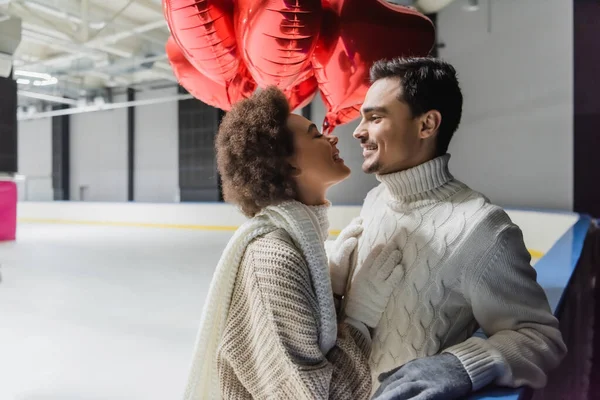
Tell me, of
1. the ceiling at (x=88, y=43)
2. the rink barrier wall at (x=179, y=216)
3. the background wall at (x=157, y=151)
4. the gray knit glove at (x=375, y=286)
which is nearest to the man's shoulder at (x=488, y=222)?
the gray knit glove at (x=375, y=286)

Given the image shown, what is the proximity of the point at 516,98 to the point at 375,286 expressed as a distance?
20.7ft

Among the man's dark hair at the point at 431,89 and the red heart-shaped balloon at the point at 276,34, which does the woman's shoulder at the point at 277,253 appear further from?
the red heart-shaped balloon at the point at 276,34

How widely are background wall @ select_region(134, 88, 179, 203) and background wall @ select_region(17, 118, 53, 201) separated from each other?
3338mm

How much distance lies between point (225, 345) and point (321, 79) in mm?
1021

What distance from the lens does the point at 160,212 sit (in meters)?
8.57

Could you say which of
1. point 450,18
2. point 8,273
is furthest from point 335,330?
point 450,18

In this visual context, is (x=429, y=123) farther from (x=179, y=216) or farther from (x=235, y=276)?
(x=179, y=216)

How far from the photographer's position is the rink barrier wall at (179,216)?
460 cm

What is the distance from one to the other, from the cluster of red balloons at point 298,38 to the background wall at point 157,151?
31.1 feet

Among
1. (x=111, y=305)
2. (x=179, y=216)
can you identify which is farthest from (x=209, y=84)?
(x=179, y=216)

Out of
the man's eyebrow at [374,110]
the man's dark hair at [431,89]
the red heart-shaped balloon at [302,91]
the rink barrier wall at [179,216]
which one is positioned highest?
the red heart-shaped balloon at [302,91]

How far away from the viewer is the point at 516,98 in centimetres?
629

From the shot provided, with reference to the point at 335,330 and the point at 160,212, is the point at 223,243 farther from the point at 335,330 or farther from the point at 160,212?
the point at 335,330

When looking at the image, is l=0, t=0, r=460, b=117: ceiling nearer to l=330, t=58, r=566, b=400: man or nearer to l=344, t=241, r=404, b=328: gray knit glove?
l=330, t=58, r=566, b=400: man
